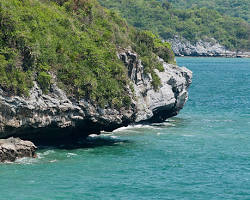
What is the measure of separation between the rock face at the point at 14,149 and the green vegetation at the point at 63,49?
3849 mm

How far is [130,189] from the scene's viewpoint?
130 feet

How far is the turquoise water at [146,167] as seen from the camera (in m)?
38.9

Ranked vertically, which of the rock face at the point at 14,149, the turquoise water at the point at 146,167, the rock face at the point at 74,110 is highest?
the rock face at the point at 74,110

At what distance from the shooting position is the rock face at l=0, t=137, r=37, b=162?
44.1 meters

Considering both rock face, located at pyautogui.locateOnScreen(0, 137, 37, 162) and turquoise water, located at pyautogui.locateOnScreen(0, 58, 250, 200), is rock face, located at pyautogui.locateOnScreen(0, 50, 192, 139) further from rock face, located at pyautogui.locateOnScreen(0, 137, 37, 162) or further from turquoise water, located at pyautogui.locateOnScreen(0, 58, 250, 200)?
turquoise water, located at pyautogui.locateOnScreen(0, 58, 250, 200)

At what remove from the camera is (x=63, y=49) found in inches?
2012

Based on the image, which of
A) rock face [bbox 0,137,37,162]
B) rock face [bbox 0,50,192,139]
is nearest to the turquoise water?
rock face [bbox 0,137,37,162]

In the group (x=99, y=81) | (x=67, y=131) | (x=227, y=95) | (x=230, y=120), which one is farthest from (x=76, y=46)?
(x=227, y=95)

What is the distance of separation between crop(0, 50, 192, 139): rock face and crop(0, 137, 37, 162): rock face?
3.24ft

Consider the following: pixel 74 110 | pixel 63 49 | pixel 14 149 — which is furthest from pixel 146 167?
pixel 63 49

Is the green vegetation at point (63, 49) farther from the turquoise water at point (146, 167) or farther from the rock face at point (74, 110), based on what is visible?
the turquoise water at point (146, 167)

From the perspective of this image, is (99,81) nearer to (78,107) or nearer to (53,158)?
(78,107)

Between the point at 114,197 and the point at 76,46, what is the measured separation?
18.9 meters

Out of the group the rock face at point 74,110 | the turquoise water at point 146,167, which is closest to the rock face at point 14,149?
the turquoise water at point 146,167
